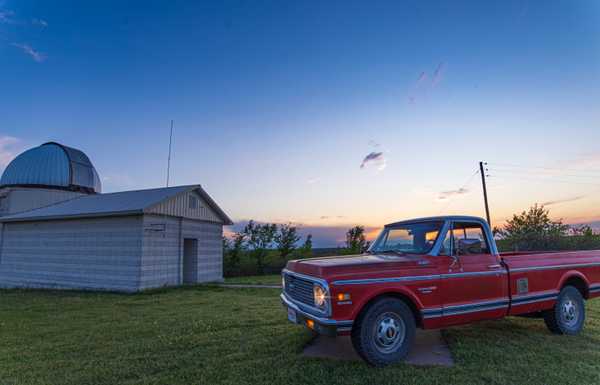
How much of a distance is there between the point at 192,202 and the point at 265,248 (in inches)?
498

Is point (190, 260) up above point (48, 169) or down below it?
below

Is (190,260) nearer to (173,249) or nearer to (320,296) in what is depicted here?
(173,249)

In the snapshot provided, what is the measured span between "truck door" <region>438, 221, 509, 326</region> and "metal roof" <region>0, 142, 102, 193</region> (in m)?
28.0

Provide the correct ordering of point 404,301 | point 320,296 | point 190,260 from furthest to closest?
point 190,260, point 404,301, point 320,296

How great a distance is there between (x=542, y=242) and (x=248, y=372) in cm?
2648

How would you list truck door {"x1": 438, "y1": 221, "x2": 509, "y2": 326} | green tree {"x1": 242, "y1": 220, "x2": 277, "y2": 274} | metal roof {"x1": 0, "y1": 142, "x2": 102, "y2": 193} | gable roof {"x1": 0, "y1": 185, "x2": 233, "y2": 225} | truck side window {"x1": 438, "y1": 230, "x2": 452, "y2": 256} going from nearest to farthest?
1. truck door {"x1": 438, "y1": 221, "x2": 509, "y2": 326}
2. truck side window {"x1": 438, "y1": 230, "x2": 452, "y2": 256}
3. gable roof {"x1": 0, "y1": 185, "x2": 233, "y2": 225}
4. metal roof {"x1": 0, "y1": 142, "x2": 102, "y2": 193}
5. green tree {"x1": 242, "y1": 220, "x2": 277, "y2": 274}

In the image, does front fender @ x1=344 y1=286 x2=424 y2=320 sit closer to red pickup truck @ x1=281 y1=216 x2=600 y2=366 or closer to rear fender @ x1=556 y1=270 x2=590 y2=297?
red pickup truck @ x1=281 y1=216 x2=600 y2=366

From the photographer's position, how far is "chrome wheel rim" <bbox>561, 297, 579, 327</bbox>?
6.25 meters

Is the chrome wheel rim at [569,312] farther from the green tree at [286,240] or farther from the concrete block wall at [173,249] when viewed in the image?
the green tree at [286,240]

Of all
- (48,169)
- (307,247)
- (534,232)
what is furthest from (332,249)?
(48,169)

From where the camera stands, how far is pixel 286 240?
1207 inches

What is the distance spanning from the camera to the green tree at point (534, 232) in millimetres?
23844

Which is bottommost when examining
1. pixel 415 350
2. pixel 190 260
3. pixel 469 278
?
pixel 415 350

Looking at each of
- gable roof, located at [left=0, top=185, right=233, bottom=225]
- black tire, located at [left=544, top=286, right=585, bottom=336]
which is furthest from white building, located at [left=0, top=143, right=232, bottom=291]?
black tire, located at [left=544, top=286, right=585, bottom=336]
